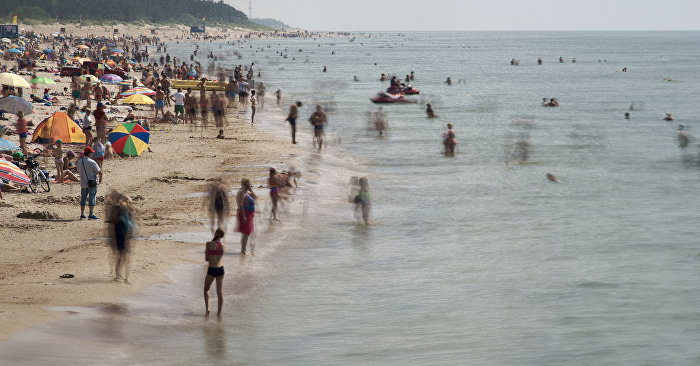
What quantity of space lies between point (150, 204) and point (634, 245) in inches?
508

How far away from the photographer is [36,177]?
746 inches

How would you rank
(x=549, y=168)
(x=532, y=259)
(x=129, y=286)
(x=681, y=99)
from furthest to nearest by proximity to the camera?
1. (x=681, y=99)
2. (x=549, y=168)
3. (x=532, y=259)
4. (x=129, y=286)

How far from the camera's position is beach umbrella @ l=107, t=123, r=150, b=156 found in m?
24.4

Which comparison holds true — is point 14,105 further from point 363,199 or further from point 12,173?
point 363,199

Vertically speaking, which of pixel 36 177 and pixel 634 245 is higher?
pixel 36 177

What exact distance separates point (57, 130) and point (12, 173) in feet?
20.3

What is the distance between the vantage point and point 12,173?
58.3 ft

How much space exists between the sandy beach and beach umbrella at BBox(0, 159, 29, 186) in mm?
537

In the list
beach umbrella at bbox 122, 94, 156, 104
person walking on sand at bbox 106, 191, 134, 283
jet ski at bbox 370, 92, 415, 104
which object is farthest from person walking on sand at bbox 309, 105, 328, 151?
jet ski at bbox 370, 92, 415, 104

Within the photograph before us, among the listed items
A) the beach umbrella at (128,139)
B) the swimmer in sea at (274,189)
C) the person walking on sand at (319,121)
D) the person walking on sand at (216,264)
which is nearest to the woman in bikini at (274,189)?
the swimmer in sea at (274,189)

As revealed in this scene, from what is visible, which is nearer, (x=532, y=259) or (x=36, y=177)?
(x=532, y=259)

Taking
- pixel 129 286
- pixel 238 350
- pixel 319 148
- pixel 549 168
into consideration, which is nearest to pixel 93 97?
pixel 319 148

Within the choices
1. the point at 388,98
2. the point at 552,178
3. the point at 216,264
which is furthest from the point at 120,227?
the point at 388,98

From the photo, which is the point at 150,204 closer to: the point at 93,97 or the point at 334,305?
the point at 334,305
